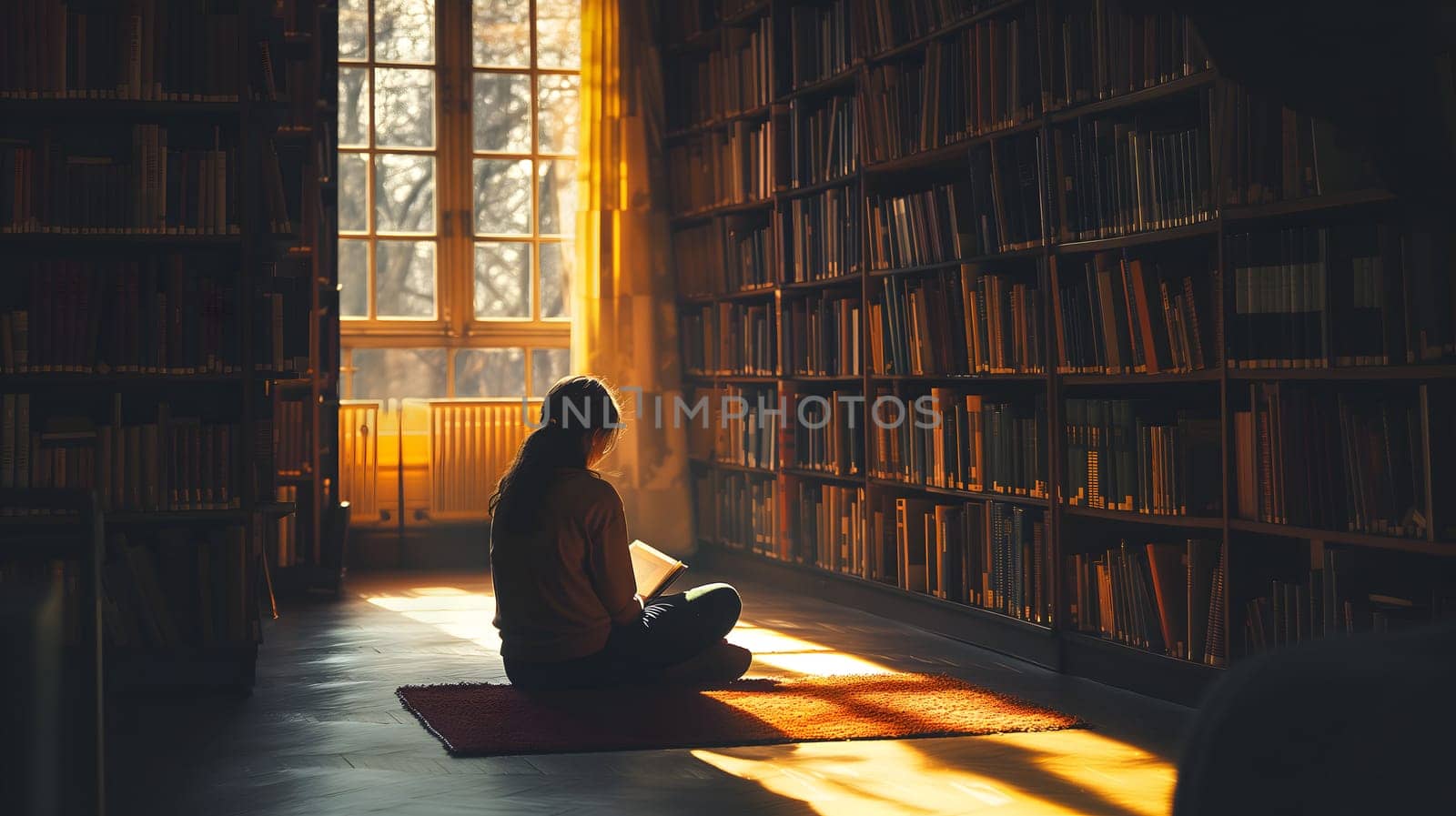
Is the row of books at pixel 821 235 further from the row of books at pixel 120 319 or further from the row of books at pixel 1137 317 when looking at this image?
the row of books at pixel 120 319

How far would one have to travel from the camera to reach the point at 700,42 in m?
7.41

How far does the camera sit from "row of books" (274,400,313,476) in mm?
6219

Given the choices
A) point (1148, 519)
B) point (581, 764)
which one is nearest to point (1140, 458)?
point (1148, 519)

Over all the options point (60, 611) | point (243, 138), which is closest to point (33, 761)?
point (60, 611)

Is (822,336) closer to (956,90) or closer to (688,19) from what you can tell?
(956,90)

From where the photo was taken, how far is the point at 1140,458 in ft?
13.8

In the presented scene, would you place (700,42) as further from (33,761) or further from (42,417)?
(33,761)

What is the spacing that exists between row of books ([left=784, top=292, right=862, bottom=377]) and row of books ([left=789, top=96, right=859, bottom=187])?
0.54 metres

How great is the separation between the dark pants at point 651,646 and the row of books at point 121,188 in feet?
5.38

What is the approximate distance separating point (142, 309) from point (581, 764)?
2024 millimetres

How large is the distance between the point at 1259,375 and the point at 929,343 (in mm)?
1697

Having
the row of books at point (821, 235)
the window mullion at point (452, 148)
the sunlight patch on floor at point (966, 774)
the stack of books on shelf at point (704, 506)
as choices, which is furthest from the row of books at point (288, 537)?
the sunlight patch on floor at point (966, 774)

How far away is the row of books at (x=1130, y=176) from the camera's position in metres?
3.93

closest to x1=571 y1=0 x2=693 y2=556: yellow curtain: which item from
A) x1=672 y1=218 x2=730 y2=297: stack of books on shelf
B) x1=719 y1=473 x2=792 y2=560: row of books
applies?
x1=672 y1=218 x2=730 y2=297: stack of books on shelf
